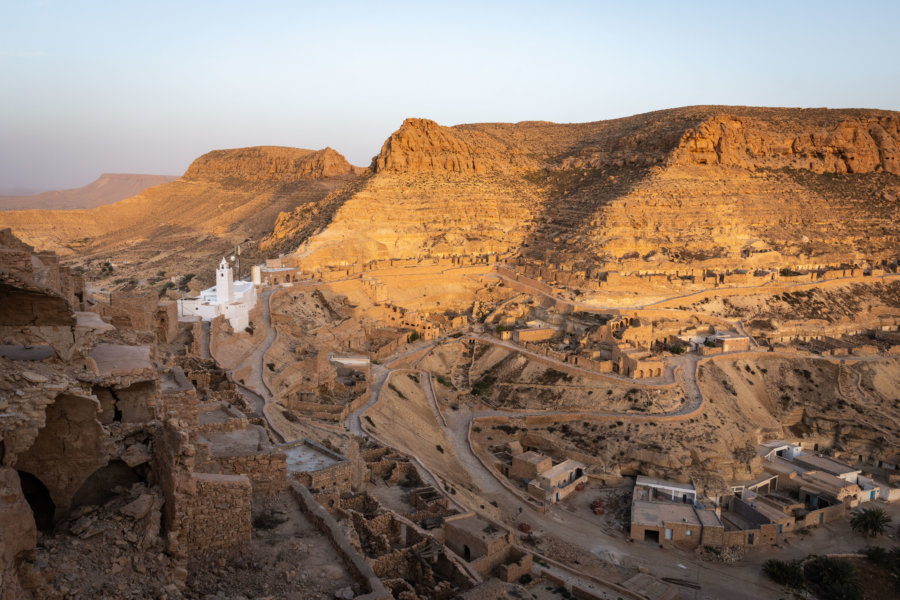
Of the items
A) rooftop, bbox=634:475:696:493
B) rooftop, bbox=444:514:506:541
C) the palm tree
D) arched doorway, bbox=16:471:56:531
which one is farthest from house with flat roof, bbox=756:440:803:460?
arched doorway, bbox=16:471:56:531

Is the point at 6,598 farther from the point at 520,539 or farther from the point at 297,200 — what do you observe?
the point at 297,200

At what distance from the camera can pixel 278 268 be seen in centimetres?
4409

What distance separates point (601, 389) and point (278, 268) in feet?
71.3

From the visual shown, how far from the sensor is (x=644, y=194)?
53.2 m

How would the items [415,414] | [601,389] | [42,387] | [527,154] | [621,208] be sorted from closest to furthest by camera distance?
[42,387] < [415,414] < [601,389] < [621,208] < [527,154]

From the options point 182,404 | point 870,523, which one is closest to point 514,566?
point 182,404

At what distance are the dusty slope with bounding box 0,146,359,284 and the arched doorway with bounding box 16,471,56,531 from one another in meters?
50.7

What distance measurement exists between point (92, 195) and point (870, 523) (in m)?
181

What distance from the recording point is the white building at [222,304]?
2828 cm

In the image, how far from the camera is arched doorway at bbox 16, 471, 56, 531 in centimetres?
757

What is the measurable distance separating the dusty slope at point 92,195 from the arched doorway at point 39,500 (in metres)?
134

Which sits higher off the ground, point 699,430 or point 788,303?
point 788,303

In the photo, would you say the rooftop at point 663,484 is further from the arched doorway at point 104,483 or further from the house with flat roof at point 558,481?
the arched doorway at point 104,483

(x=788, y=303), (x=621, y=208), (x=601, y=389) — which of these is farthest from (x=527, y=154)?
(x=601, y=389)
